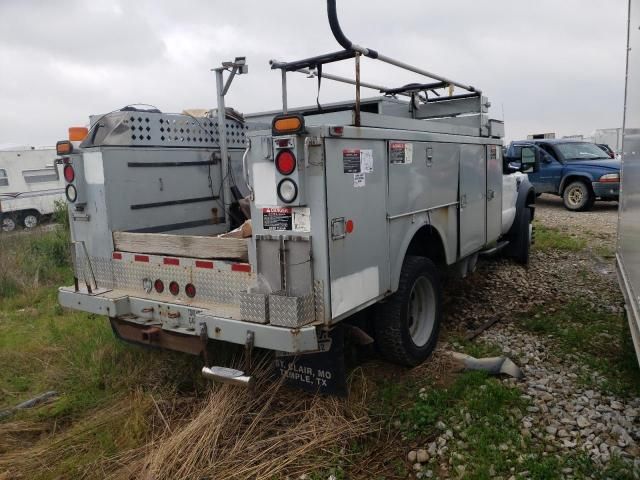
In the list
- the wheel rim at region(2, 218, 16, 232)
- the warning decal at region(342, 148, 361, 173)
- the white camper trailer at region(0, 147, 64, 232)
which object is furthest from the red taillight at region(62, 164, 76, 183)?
the wheel rim at region(2, 218, 16, 232)

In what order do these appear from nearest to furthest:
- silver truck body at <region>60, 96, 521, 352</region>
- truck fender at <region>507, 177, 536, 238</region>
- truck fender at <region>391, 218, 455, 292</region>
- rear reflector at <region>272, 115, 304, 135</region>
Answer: rear reflector at <region>272, 115, 304, 135</region>
silver truck body at <region>60, 96, 521, 352</region>
truck fender at <region>391, 218, 455, 292</region>
truck fender at <region>507, 177, 536, 238</region>

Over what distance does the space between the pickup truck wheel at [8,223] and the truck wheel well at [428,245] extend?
1640 cm

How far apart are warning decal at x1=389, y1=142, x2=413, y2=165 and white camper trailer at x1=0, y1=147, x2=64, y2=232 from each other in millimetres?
16233

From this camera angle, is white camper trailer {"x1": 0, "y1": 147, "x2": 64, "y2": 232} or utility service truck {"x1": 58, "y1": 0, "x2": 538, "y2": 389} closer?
utility service truck {"x1": 58, "y1": 0, "x2": 538, "y2": 389}

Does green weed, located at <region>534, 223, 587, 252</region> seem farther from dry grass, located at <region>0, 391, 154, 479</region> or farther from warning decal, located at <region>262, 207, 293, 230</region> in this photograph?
dry grass, located at <region>0, 391, 154, 479</region>

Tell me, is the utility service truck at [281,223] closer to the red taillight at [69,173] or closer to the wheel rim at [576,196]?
the red taillight at [69,173]

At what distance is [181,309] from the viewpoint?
373 centimetres

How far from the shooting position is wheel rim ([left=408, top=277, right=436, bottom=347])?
4.54m

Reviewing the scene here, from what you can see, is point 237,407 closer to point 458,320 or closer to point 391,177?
point 391,177

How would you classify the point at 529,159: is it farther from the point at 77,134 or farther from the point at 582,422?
the point at 77,134

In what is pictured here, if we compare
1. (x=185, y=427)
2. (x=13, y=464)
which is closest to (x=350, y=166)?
(x=185, y=427)

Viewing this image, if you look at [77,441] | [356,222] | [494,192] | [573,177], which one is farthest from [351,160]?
[573,177]

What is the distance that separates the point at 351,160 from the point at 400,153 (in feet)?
2.24

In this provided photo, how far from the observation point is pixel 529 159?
7234 millimetres
